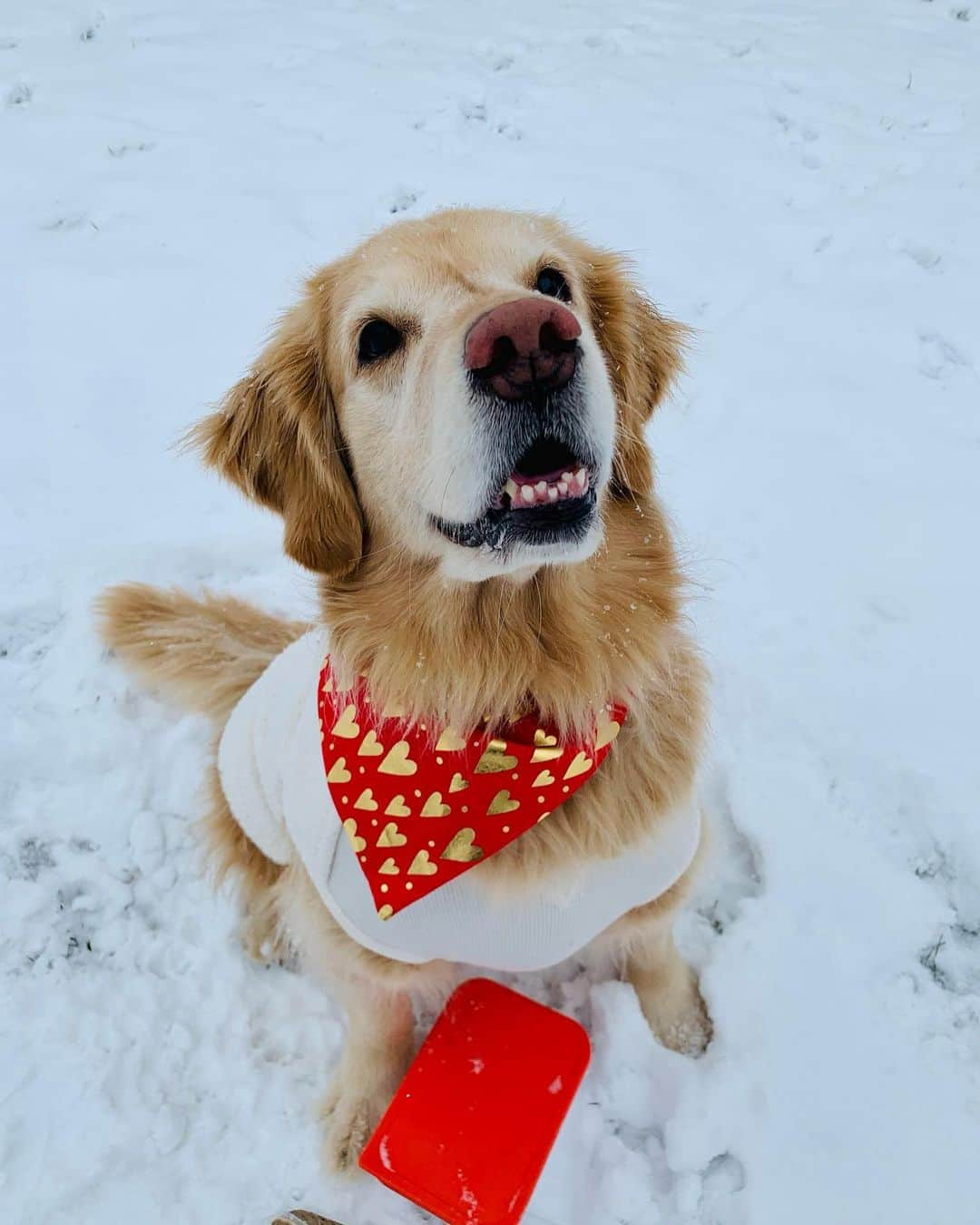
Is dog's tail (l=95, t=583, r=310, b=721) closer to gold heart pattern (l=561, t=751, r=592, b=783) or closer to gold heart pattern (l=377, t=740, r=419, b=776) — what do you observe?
gold heart pattern (l=377, t=740, r=419, b=776)

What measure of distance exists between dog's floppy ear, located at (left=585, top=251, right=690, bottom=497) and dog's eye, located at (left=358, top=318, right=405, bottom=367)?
1.88 ft

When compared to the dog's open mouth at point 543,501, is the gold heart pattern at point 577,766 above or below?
below

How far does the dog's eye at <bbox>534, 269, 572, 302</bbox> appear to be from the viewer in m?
2.02

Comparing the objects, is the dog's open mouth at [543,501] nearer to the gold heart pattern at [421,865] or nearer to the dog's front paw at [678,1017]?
the gold heart pattern at [421,865]

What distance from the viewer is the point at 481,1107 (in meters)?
2.20

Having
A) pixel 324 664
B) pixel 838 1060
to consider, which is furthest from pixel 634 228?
pixel 838 1060

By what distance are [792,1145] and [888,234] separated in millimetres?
4646

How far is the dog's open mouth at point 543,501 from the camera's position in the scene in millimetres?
1645

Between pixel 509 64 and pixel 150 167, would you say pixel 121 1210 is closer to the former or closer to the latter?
pixel 150 167

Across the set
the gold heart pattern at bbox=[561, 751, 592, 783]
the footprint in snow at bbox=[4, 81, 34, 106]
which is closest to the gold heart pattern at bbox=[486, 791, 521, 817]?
the gold heart pattern at bbox=[561, 751, 592, 783]

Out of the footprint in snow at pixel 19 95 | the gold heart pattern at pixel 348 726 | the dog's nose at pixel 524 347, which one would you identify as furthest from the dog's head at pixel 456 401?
the footprint in snow at pixel 19 95

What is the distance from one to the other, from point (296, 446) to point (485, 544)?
691 mm

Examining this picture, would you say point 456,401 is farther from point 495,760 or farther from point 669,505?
point 669,505

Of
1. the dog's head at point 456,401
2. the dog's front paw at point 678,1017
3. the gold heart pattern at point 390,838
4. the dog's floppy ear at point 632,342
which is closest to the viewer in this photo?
the dog's head at point 456,401
